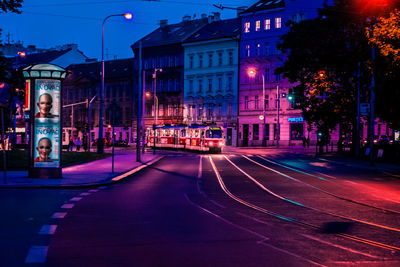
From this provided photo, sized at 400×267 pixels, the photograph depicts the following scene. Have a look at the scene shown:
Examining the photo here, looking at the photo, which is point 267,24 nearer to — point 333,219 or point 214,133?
point 214,133

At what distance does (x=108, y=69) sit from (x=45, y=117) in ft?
249

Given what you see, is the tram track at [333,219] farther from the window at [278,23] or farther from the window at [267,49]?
the window at [267,49]

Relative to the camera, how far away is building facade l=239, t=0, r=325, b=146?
6869 cm

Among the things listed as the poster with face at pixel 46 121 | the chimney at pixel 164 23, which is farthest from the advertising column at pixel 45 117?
the chimney at pixel 164 23

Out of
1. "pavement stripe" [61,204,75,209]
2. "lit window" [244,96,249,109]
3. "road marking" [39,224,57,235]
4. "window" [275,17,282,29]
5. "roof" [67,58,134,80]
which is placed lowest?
"pavement stripe" [61,204,75,209]

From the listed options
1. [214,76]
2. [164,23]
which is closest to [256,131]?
[214,76]

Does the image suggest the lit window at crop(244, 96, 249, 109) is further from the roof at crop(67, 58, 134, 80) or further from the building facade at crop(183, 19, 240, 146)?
the roof at crop(67, 58, 134, 80)

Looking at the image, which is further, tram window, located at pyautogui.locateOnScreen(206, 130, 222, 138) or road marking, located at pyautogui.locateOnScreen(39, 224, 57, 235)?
tram window, located at pyautogui.locateOnScreen(206, 130, 222, 138)

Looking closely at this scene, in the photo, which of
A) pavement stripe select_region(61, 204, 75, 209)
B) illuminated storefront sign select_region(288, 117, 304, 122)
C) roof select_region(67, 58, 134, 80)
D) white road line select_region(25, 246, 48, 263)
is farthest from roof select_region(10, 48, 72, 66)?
white road line select_region(25, 246, 48, 263)

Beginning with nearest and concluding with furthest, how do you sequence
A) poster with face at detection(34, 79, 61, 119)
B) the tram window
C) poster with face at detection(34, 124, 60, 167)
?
1. poster with face at detection(34, 79, 61, 119)
2. poster with face at detection(34, 124, 60, 167)
3. the tram window

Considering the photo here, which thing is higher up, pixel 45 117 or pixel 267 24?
pixel 267 24

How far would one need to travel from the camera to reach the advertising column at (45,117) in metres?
18.5

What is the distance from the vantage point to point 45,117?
61.7ft

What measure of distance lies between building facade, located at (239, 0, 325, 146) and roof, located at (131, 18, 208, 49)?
1196 cm
